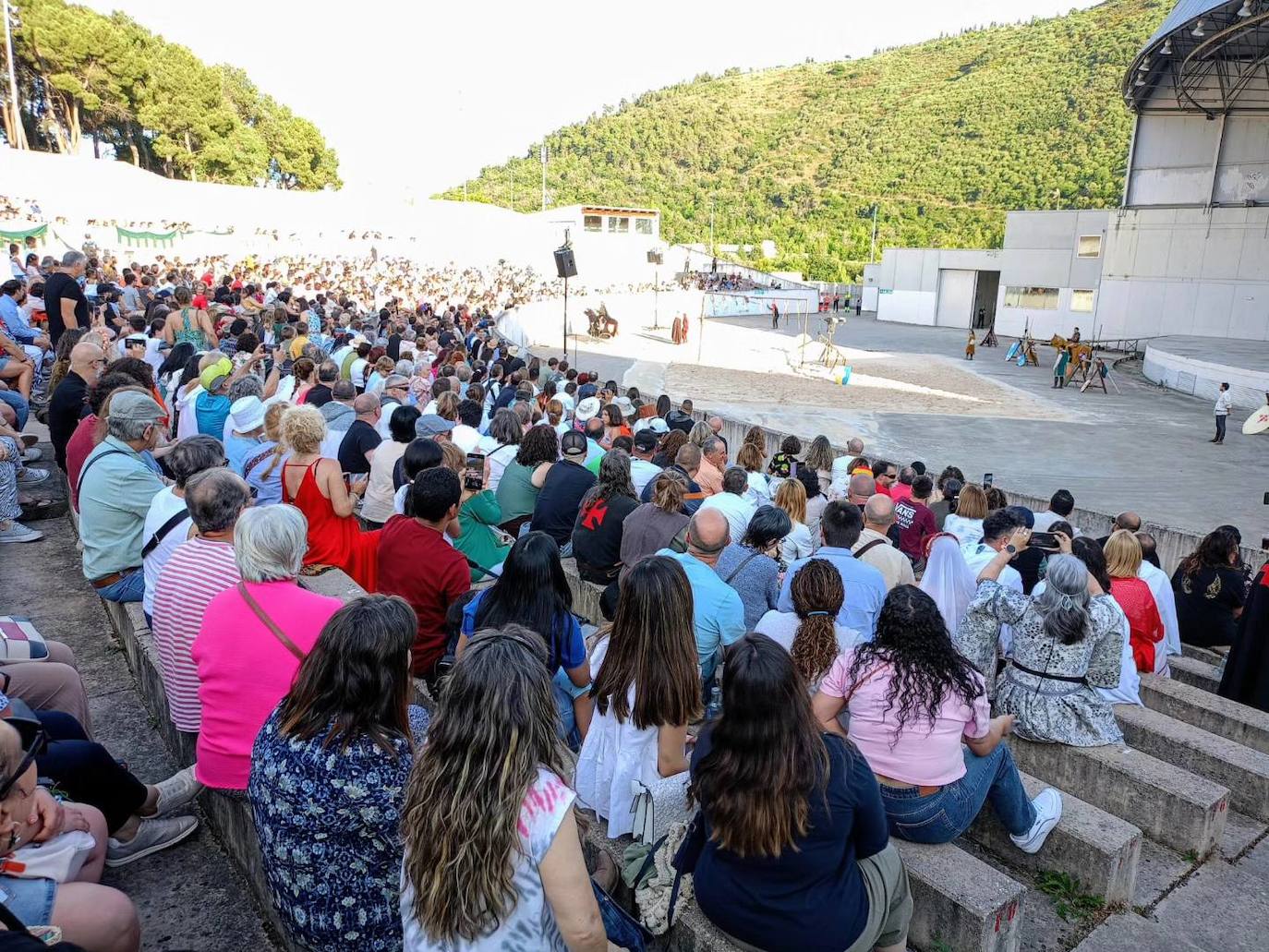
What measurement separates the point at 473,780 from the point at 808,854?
0.95 m

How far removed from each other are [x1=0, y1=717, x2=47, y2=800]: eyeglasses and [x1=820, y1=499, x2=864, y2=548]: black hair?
3503 mm

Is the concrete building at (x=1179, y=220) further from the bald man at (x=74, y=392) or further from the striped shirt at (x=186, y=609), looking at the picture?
the striped shirt at (x=186, y=609)

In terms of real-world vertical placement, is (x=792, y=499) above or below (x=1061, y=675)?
above

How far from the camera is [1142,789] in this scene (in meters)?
3.71

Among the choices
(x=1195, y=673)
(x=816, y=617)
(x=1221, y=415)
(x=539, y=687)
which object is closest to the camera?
(x=539, y=687)

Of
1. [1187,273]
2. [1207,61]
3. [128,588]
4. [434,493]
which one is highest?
[1207,61]

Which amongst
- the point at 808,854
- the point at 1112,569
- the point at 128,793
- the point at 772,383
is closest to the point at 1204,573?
the point at 1112,569

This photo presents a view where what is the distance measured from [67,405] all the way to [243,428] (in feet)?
5.33

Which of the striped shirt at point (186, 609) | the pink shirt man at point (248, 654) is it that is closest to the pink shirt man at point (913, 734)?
the pink shirt man at point (248, 654)

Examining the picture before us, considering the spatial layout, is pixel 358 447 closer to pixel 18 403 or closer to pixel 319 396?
pixel 319 396

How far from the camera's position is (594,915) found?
199 cm

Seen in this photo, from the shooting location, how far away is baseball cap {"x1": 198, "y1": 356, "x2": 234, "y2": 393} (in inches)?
270

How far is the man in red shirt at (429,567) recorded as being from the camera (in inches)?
153

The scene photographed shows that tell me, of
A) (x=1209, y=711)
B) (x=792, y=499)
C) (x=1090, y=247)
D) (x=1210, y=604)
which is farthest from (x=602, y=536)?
(x=1090, y=247)
